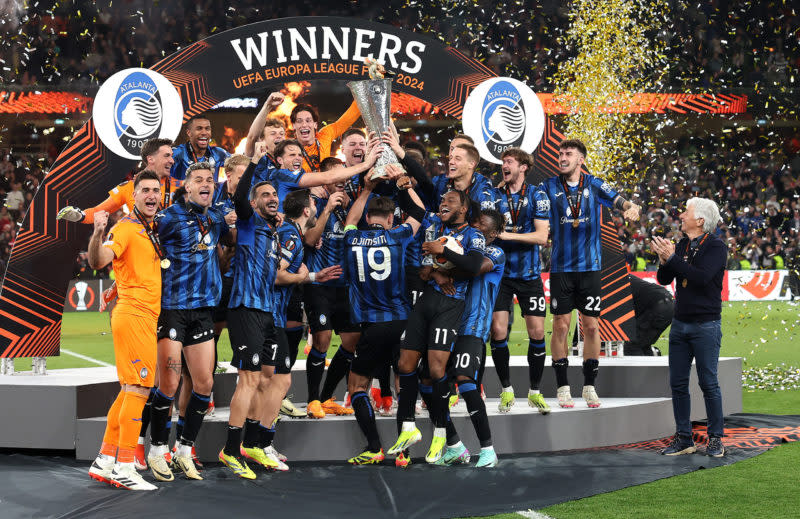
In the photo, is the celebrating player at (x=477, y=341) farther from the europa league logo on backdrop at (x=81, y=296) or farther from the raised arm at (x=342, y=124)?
the europa league logo on backdrop at (x=81, y=296)

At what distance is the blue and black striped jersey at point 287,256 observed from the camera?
5895mm

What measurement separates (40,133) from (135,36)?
13.7 feet

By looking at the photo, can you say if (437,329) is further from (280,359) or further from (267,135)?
(267,135)

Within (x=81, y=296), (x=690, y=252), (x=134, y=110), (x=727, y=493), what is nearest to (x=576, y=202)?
(x=690, y=252)

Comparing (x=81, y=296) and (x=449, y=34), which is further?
(x=449, y=34)

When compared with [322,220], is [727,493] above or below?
below

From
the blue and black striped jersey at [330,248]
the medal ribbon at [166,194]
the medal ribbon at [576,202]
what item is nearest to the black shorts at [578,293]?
the medal ribbon at [576,202]

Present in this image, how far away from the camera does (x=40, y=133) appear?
82.5ft

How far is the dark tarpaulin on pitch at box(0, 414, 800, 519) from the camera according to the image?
15.8 feet

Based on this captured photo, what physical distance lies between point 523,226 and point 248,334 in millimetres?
2396

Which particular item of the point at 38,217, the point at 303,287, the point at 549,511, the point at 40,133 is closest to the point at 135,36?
the point at 40,133

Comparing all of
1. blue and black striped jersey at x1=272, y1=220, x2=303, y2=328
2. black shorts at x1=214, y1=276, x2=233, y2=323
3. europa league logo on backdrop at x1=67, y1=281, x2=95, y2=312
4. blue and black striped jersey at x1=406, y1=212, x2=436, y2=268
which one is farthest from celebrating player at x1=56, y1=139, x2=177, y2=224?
europa league logo on backdrop at x1=67, y1=281, x2=95, y2=312

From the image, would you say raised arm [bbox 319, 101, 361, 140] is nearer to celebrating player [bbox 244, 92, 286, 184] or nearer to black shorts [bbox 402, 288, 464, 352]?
celebrating player [bbox 244, 92, 286, 184]

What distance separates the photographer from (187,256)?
18.4 ft
